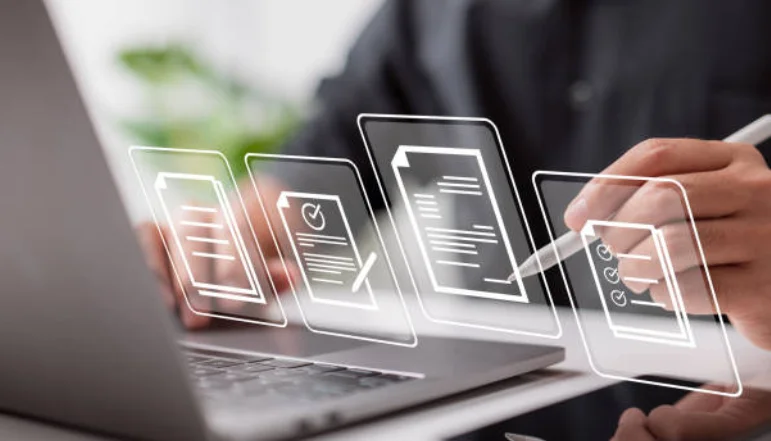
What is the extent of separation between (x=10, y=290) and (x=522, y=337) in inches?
12.6

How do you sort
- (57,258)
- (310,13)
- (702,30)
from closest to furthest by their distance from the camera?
1. (57,258)
2. (702,30)
3. (310,13)

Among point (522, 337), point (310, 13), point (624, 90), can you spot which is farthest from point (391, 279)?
point (310, 13)

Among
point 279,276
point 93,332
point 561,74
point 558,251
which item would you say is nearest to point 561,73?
point 561,74

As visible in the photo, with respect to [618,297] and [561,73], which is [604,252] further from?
[561,73]

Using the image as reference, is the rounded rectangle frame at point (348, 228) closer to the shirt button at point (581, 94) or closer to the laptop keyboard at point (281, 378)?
the laptop keyboard at point (281, 378)

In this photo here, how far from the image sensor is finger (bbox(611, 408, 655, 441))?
44 cm

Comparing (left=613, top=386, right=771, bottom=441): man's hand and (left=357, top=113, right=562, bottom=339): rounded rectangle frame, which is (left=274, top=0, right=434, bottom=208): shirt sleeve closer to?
(left=357, top=113, right=562, bottom=339): rounded rectangle frame

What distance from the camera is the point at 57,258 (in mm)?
409

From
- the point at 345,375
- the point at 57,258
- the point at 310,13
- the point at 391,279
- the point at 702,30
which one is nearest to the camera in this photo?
the point at 57,258

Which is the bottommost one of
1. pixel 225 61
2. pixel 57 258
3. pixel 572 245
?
pixel 225 61

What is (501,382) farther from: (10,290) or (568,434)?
(10,290)

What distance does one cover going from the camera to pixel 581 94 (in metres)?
1.28

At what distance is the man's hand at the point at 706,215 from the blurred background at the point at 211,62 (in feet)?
5.73

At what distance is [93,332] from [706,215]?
34cm
